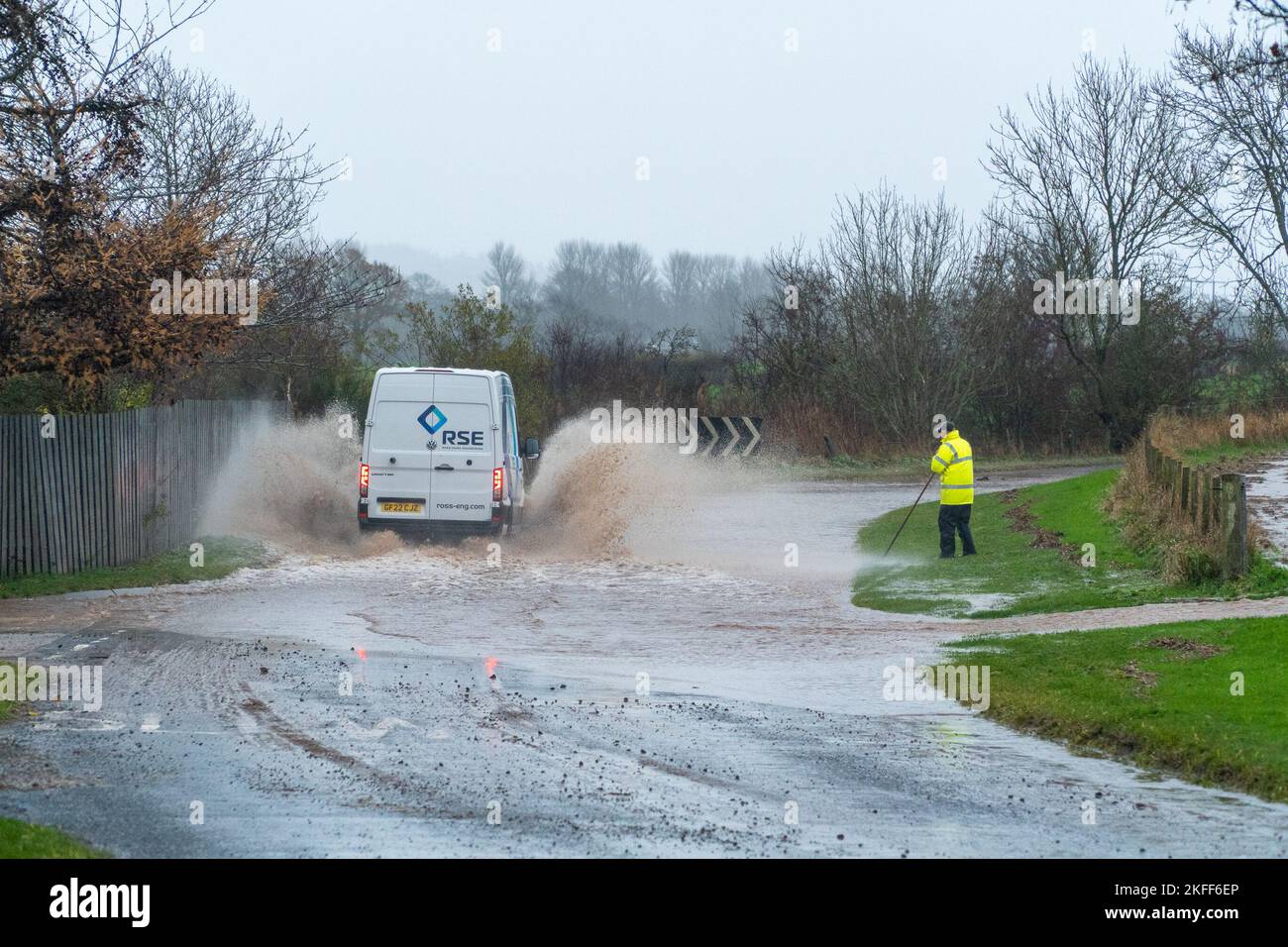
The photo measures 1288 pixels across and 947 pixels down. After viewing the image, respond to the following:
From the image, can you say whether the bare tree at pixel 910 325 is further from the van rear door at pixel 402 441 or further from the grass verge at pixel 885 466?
the van rear door at pixel 402 441

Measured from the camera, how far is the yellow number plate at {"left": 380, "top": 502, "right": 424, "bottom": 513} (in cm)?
2033

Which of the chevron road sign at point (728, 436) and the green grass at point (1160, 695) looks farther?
the chevron road sign at point (728, 436)

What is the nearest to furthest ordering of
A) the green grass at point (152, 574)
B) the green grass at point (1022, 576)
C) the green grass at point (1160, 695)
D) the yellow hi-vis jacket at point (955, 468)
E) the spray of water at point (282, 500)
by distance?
the green grass at point (1160, 695) → the green grass at point (1022, 576) → the green grass at point (152, 574) → the yellow hi-vis jacket at point (955, 468) → the spray of water at point (282, 500)

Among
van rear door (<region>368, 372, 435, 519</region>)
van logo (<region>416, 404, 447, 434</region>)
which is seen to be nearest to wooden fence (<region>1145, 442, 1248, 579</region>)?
van logo (<region>416, 404, 447, 434</region>)

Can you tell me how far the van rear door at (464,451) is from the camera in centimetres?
2030

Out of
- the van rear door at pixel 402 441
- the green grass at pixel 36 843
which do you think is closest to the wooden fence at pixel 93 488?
the van rear door at pixel 402 441

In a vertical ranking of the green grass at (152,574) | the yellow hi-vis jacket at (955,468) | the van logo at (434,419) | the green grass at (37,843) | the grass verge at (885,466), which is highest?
the van logo at (434,419)

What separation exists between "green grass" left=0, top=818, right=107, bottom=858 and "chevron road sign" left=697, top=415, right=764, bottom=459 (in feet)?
114

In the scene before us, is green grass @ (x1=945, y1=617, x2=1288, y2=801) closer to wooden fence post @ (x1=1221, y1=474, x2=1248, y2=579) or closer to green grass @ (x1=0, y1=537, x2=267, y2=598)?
wooden fence post @ (x1=1221, y1=474, x2=1248, y2=579)

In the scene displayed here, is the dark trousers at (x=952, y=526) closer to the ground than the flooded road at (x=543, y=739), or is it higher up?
higher up

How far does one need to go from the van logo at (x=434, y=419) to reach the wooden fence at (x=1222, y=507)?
391 inches
